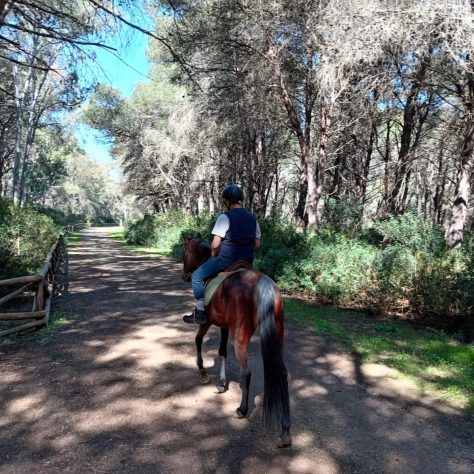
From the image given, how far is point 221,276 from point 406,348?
13.1 ft

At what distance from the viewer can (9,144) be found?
112ft

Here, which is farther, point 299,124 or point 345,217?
point 345,217

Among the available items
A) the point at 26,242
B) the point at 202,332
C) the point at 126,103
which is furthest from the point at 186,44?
the point at 126,103

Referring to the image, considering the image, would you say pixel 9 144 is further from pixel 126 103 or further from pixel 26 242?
pixel 26 242

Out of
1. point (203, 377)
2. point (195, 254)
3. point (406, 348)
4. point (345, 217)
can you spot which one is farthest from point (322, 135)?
point (203, 377)

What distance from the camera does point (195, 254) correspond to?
559 centimetres

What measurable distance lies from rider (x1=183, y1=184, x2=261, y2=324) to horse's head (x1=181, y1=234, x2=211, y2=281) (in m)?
0.36

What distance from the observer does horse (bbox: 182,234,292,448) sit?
3.89 meters

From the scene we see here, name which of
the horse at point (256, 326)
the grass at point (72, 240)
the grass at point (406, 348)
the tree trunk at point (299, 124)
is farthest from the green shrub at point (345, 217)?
the grass at point (72, 240)

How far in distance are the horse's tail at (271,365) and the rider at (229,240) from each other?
819mm

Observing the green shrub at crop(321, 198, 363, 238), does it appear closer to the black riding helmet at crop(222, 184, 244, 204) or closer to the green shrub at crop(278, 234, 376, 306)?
the green shrub at crop(278, 234, 376, 306)

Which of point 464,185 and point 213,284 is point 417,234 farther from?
point 213,284

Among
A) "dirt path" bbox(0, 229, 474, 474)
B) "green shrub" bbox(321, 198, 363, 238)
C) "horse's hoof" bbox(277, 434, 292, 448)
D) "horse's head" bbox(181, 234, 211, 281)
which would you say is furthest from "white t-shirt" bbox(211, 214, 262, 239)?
"green shrub" bbox(321, 198, 363, 238)

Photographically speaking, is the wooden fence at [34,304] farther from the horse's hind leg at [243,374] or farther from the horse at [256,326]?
the horse's hind leg at [243,374]
